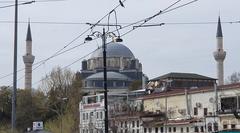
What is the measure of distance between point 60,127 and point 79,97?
555 inches

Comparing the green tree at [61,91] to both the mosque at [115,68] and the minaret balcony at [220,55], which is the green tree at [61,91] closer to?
the minaret balcony at [220,55]

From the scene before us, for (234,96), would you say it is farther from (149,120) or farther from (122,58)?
(122,58)

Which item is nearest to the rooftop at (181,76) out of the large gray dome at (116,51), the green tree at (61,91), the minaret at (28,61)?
the green tree at (61,91)

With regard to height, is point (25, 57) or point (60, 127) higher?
point (25, 57)

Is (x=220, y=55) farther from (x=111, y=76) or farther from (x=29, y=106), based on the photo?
(x=29, y=106)

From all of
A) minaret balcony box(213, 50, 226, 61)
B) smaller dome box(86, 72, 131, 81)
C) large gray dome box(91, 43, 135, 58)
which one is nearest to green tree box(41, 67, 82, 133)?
minaret balcony box(213, 50, 226, 61)

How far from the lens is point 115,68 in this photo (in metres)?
124

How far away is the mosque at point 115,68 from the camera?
114m

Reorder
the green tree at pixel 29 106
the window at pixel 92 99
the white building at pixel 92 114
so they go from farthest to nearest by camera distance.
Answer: the green tree at pixel 29 106 < the window at pixel 92 99 < the white building at pixel 92 114

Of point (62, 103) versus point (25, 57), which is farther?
point (25, 57)

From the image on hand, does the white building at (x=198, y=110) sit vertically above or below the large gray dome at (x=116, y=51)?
below

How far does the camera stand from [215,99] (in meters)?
60.1

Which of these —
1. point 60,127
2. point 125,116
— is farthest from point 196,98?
point 60,127

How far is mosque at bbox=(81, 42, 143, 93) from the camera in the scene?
11375 centimetres
